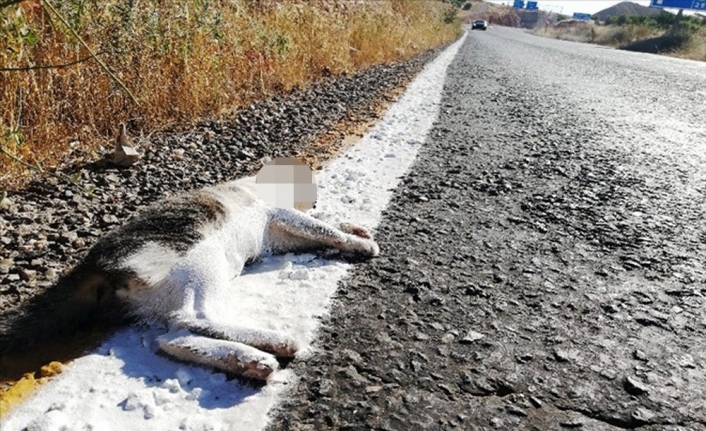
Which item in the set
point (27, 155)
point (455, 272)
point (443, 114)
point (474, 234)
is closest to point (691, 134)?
point (443, 114)

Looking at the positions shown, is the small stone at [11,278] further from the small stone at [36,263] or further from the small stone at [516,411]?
the small stone at [516,411]

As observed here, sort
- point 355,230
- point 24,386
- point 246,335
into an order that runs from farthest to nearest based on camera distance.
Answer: point 355,230 < point 246,335 < point 24,386

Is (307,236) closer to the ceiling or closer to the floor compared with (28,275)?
closer to the ceiling

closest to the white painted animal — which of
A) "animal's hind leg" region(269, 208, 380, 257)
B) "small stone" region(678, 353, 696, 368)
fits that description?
"animal's hind leg" region(269, 208, 380, 257)

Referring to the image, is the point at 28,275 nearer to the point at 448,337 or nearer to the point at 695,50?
the point at 448,337

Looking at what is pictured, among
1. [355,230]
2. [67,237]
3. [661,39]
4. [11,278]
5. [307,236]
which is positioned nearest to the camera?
[11,278]

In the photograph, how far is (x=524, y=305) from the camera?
7.83 ft

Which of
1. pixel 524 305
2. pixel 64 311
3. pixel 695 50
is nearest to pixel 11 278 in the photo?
pixel 64 311

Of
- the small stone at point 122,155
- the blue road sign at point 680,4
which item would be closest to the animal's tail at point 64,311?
the small stone at point 122,155

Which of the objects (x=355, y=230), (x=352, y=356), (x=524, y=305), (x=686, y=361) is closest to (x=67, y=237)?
(x=355, y=230)

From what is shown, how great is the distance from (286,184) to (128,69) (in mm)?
2470

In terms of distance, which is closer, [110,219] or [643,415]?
[643,415]

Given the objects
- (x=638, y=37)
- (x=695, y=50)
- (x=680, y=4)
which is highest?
(x=680, y=4)

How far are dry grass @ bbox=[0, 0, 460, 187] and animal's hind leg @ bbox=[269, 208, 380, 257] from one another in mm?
1278
